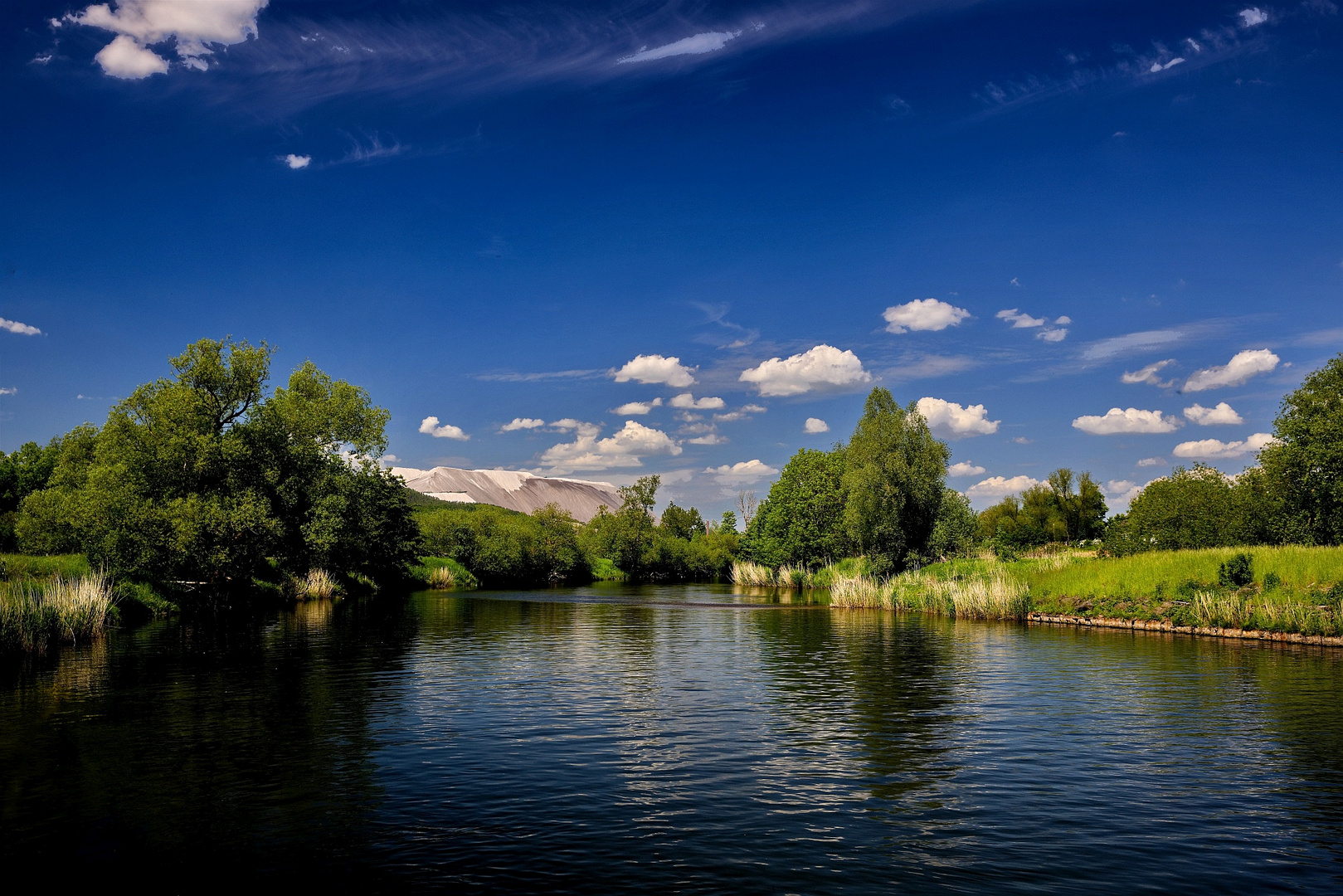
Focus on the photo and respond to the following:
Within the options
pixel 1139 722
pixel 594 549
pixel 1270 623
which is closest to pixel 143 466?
pixel 1139 722

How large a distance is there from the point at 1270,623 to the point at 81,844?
46416 millimetres

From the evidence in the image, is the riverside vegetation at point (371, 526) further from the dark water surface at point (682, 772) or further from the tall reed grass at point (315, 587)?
the dark water surface at point (682, 772)

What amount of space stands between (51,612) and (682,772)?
1233 inches

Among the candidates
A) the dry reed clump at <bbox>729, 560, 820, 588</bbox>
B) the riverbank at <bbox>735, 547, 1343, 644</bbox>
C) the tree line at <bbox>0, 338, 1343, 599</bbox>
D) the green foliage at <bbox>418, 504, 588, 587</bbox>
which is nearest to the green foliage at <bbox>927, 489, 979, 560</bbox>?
the tree line at <bbox>0, 338, 1343, 599</bbox>

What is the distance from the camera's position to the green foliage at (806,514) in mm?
107625

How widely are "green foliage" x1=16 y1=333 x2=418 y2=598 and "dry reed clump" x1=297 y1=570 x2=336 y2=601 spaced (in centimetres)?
150

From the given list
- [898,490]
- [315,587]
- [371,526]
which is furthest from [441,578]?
[898,490]

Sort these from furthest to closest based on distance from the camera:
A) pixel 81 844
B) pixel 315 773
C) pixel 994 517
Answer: pixel 994 517 < pixel 315 773 < pixel 81 844

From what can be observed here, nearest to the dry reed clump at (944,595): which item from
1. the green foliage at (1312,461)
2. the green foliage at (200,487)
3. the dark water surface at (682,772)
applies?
the dark water surface at (682,772)

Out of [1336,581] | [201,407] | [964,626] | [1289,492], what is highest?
[201,407]

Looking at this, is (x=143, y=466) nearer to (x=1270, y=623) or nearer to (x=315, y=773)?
(x=315, y=773)

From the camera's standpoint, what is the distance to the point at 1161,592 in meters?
46.0

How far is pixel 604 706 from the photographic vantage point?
76.7ft

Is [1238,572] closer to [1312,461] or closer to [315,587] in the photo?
[1312,461]
